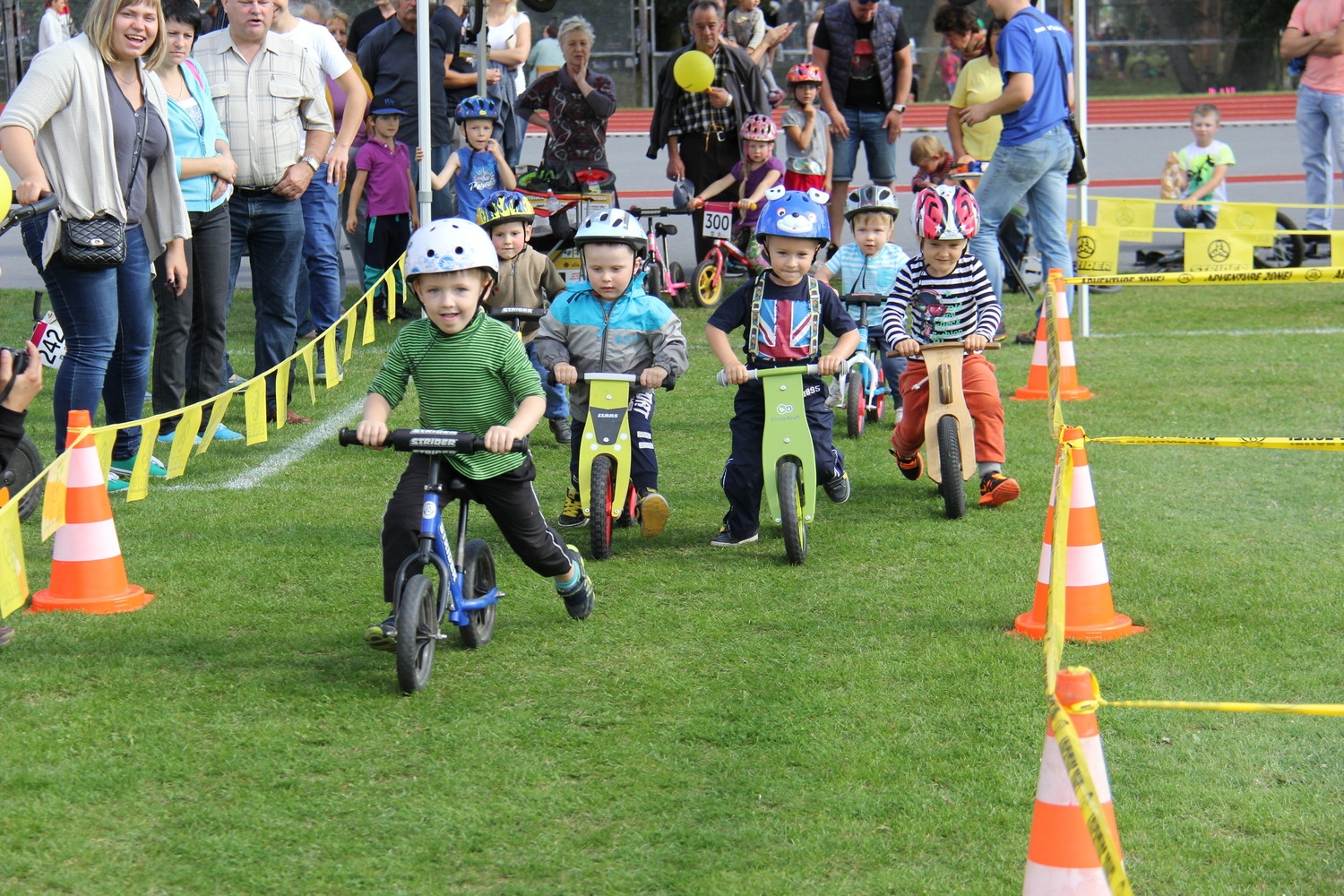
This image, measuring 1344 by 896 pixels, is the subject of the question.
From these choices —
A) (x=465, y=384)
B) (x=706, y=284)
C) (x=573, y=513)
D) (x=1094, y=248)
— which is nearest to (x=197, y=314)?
(x=573, y=513)

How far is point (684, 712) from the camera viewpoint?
502cm

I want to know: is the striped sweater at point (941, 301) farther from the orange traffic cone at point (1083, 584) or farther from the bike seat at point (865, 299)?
the orange traffic cone at point (1083, 584)

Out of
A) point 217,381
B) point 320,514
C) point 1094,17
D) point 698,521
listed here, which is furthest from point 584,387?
point 1094,17

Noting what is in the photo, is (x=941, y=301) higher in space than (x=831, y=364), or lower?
higher

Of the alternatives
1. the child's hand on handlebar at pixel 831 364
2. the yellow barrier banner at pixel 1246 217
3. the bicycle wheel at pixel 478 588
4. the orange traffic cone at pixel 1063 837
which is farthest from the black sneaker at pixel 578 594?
the yellow barrier banner at pixel 1246 217

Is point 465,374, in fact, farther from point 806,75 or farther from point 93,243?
point 806,75

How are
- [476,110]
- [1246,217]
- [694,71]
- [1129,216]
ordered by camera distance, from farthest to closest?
1. [1129,216]
2. [1246,217]
3. [694,71]
4. [476,110]

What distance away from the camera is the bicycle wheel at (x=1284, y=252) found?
48.9 feet

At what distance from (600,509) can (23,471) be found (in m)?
2.81

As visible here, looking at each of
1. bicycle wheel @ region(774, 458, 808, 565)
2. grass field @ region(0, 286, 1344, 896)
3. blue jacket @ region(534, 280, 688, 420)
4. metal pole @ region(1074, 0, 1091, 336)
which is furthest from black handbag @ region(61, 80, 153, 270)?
metal pole @ region(1074, 0, 1091, 336)

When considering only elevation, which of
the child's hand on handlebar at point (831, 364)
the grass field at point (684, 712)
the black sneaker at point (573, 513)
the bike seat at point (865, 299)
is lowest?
the grass field at point (684, 712)

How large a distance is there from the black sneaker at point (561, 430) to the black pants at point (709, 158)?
201 inches

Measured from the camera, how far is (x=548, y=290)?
924 cm

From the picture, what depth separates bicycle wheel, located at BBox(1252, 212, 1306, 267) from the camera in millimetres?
14894
